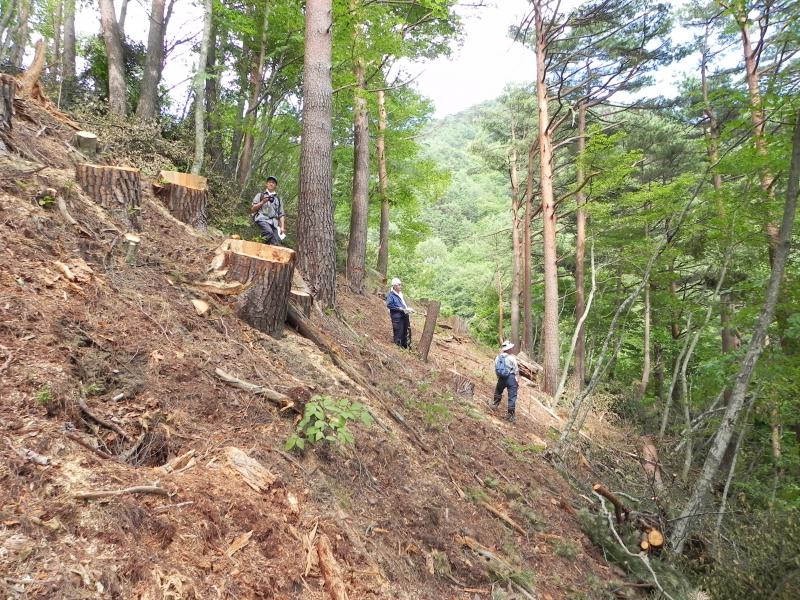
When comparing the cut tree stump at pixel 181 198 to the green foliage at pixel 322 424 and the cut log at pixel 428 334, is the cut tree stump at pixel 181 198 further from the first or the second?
the green foliage at pixel 322 424

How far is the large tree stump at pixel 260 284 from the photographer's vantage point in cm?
489

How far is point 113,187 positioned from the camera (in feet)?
→ 18.5

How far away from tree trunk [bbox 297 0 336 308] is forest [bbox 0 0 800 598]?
32mm

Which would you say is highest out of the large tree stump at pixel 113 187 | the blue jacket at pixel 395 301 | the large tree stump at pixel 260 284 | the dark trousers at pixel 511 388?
the large tree stump at pixel 113 187

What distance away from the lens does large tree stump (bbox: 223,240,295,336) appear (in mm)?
4887

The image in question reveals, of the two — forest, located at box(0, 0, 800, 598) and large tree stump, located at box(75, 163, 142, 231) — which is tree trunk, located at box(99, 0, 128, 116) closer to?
forest, located at box(0, 0, 800, 598)

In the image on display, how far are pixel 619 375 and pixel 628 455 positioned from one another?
48.2 feet

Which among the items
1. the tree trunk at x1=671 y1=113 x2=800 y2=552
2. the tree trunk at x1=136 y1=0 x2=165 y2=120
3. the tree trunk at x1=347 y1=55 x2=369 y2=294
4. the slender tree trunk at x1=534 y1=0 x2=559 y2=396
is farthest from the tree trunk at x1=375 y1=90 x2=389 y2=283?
the tree trunk at x1=671 y1=113 x2=800 y2=552

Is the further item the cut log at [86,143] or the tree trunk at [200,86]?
the tree trunk at [200,86]

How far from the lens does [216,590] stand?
2.15 metres

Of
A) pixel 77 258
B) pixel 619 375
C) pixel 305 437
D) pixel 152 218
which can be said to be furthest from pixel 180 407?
pixel 619 375

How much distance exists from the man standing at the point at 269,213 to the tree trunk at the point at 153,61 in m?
6.24

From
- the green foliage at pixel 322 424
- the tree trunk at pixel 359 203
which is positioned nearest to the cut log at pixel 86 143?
the green foliage at pixel 322 424

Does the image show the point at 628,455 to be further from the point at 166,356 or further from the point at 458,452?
the point at 166,356
